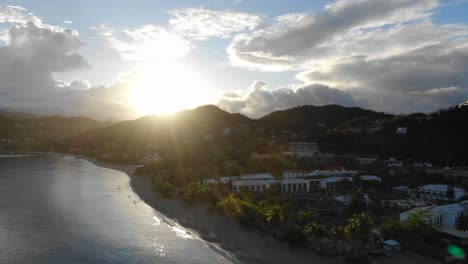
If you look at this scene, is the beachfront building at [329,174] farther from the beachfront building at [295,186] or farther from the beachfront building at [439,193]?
the beachfront building at [439,193]

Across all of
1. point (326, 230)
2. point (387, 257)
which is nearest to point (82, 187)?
point (326, 230)

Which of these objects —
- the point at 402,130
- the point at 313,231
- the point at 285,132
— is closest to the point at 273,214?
the point at 313,231

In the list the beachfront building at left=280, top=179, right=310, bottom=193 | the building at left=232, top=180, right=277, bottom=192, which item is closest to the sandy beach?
the building at left=232, top=180, right=277, bottom=192

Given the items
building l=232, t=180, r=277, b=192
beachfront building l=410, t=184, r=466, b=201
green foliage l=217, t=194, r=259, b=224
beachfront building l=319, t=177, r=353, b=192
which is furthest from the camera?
beachfront building l=319, t=177, r=353, b=192

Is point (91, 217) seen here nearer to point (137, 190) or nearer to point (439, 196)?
point (137, 190)

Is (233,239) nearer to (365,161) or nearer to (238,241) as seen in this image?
(238,241)

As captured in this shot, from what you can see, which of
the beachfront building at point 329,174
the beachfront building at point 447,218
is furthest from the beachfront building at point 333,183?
the beachfront building at point 447,218

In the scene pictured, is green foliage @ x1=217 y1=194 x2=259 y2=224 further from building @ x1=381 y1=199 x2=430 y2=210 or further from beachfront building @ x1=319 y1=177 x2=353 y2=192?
beachfront building @ x1=319 y1=177 x2=353 y2=192
